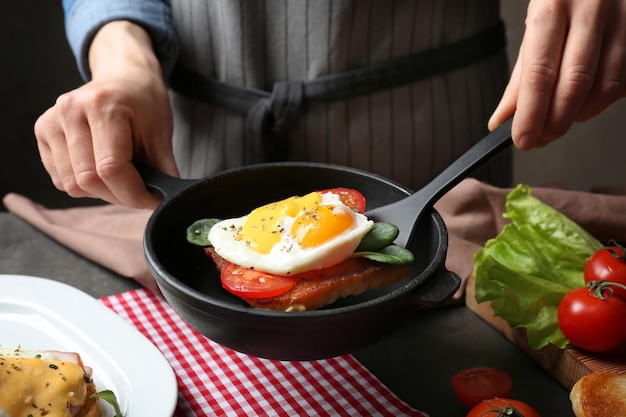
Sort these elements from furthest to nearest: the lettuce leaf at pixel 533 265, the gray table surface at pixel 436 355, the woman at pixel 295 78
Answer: the woman at pixel 295 78
the lettuce leaf at pixel 533 265
the gray table surface at pixel 436 355

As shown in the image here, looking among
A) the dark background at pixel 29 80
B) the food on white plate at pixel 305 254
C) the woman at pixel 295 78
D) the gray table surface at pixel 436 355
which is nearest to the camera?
the food on white plate at pixel 305 254

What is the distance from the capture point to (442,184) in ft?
3.64

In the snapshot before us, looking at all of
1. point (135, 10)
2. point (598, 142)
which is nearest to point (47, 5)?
point (135, 10)

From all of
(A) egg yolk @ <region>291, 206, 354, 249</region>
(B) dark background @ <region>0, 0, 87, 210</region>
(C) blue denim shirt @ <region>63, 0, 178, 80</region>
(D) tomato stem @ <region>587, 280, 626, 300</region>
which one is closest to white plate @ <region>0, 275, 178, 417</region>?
(A) egg yolk @ <region>291, 206, 354, 249</region>

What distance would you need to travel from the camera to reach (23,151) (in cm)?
324

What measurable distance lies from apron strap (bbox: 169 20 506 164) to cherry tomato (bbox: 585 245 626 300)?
0.60m

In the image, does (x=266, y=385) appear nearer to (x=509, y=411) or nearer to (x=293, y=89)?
(x=509, y=411)

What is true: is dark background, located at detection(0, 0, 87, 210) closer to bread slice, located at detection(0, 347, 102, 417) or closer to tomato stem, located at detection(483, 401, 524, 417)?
bread slice, located at detection(0, 347, 102, 417)

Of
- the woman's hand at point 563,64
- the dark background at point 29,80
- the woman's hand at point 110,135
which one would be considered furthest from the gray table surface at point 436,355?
the dark background at point 29,80

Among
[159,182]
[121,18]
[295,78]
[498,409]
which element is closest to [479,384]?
[498,409]

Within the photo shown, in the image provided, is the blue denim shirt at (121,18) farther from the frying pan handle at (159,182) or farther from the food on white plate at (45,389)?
the food on white plate at (45,389)

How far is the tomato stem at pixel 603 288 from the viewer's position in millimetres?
1185

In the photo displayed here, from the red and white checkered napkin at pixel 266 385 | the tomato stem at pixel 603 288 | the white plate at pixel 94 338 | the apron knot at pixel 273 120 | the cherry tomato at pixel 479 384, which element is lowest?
the red and white checkered napkin at pixel 266 385

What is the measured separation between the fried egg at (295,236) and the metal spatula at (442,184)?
70mm
